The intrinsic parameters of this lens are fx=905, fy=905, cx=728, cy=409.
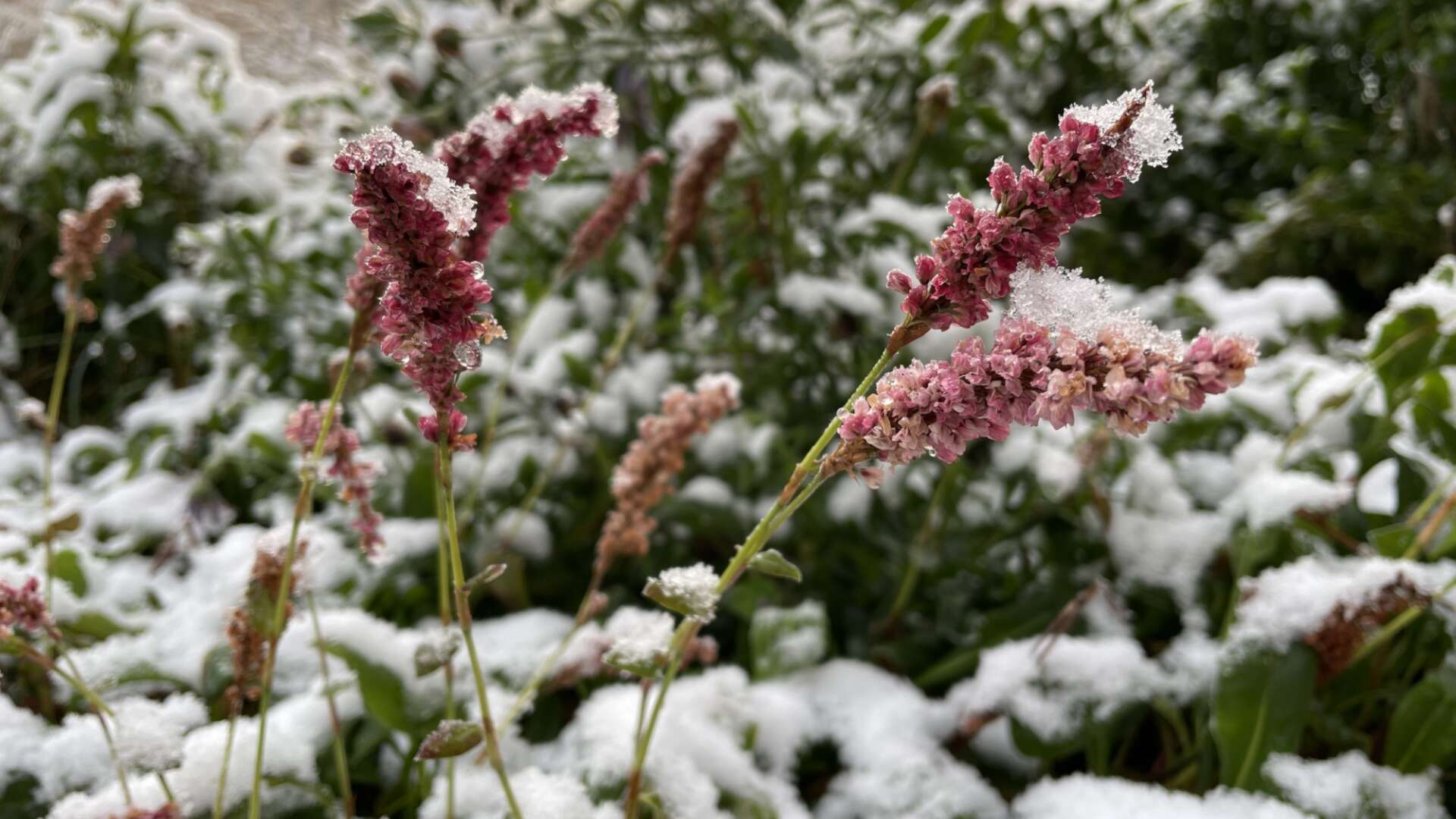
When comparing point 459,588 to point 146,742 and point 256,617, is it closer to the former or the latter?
point 256,617

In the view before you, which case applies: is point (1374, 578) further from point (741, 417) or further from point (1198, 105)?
point (1198, 105)

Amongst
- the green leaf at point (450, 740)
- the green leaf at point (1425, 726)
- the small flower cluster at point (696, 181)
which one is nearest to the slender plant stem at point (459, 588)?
the green leaf at point (450, 740)

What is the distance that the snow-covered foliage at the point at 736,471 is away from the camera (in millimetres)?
719

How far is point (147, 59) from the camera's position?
2.13 metres

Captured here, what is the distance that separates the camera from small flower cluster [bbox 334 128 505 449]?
354 mm

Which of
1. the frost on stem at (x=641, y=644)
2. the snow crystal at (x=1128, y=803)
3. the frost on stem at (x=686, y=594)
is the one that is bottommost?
the snow crystal at (x=1128, y=803)

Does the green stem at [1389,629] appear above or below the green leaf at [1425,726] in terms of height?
above

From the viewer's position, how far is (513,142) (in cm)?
49

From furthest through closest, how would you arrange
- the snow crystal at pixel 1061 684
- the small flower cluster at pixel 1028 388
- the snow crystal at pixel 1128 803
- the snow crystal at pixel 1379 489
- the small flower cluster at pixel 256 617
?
the snow crystal at pixel 1379 489
the snow crystal at pixel 1061 684
the snow crystal at pixel 1128 803
the small flower cluster at pixel 256 617
the small flower cluster at pixel 1028 388

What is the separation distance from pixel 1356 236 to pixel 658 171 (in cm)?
146

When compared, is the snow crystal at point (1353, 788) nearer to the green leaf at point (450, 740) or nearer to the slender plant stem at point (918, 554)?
the slender plant stem at point (918, 554)

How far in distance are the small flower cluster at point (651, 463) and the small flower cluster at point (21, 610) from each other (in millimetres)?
335

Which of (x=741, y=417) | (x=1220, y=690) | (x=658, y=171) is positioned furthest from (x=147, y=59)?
(x=1220, y=690)

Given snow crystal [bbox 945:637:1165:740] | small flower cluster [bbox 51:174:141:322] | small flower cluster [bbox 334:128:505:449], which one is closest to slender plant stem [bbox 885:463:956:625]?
snow crystal [bbox 945:637:1165:740]
